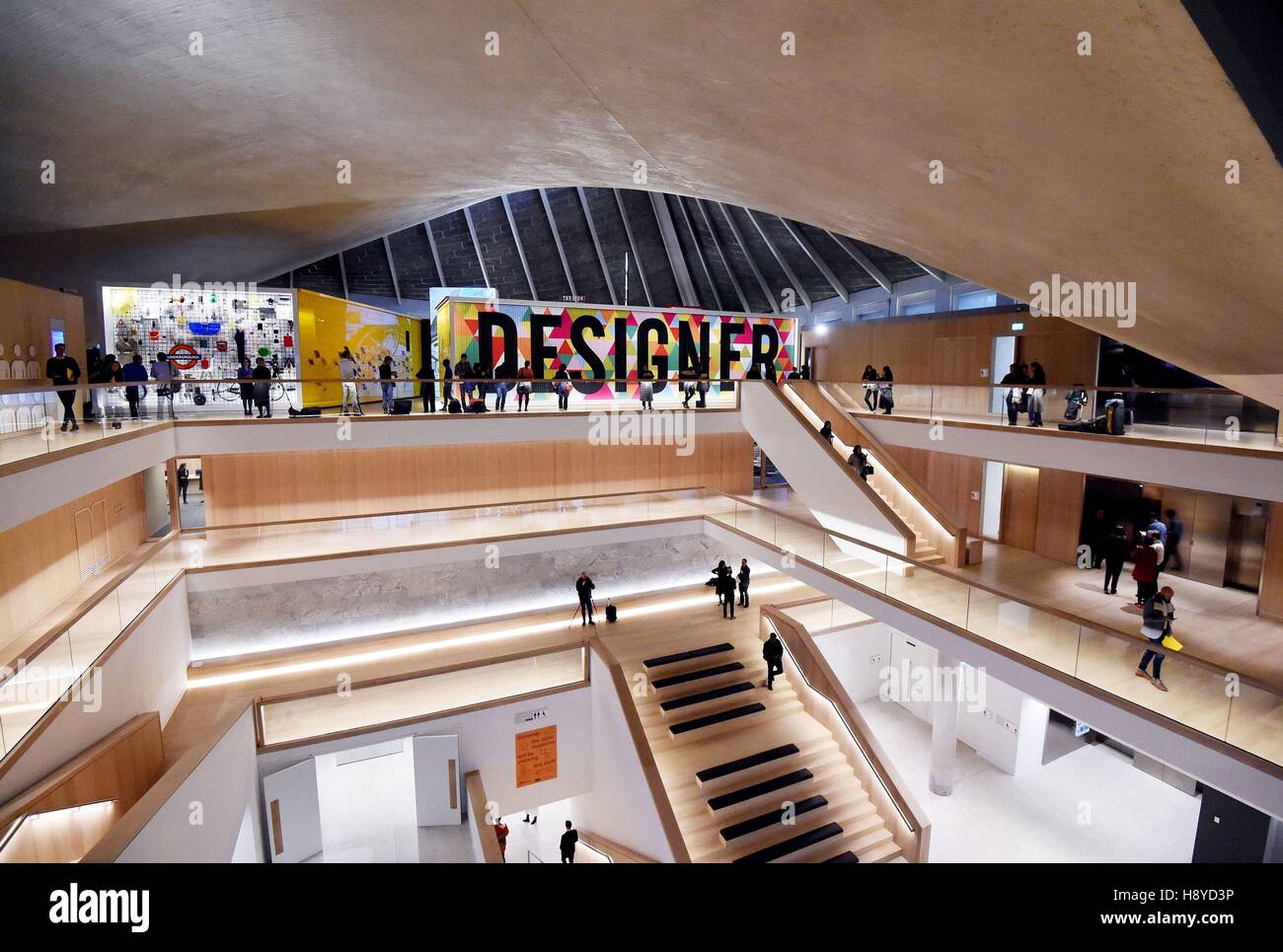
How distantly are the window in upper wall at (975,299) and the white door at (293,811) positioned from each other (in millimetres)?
18429

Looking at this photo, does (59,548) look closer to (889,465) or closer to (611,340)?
(611,340)

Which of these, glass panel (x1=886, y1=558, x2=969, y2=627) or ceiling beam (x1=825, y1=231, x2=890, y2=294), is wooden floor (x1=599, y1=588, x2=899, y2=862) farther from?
ceiling beam (x1=825, y1=231, x2=890, y2=294)

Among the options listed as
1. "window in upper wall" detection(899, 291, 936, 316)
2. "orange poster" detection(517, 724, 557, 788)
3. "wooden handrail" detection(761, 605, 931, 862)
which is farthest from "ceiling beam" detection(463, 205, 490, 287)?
"orange poster" detection(517, 724, 557, 788)

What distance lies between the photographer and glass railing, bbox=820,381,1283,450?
8.89m

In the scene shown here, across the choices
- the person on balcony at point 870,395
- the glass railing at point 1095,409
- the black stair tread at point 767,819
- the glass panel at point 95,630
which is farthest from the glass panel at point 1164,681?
the glass panel at point 95,630

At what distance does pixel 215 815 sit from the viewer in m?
7.61

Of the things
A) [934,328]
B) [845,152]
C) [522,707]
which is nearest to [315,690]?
[522,707]

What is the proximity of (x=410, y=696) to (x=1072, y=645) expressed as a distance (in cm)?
1015

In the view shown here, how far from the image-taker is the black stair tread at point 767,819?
10.4 meters

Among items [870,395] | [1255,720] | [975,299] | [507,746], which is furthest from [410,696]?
[975,299]

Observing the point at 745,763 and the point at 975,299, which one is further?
the point at 975,299

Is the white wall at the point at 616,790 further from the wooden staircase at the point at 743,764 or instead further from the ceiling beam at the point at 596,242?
the ceiling beam at the point at 596,242

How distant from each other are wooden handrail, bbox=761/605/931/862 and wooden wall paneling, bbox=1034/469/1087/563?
5.25m
